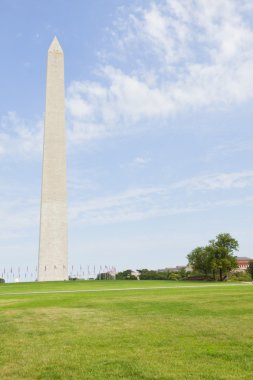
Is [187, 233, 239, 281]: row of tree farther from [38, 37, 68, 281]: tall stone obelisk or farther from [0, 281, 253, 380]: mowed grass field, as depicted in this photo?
[0, 281, 253, 380]: mowed grass field

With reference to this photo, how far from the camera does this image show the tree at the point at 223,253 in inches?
2855

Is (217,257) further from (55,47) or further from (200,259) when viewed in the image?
(55,47)

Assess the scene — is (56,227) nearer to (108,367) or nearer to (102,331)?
(102,331)

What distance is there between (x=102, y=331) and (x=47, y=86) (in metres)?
50.4

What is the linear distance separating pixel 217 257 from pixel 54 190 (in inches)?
1316

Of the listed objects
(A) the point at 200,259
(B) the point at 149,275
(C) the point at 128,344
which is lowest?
(C) the point at 128,344

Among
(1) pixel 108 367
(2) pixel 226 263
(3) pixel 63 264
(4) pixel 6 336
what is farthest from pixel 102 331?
(2) pixel 226 263

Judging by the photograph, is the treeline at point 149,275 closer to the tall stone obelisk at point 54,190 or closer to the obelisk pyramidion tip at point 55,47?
the tall stone obelisk at point 54,190

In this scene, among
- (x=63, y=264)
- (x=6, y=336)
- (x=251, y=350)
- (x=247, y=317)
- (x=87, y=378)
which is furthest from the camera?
(x=63, y=264)

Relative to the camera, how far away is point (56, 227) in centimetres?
5550

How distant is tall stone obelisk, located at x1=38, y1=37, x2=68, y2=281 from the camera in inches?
2157

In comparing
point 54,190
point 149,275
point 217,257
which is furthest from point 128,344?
point 149,275

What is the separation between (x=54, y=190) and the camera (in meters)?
55.8

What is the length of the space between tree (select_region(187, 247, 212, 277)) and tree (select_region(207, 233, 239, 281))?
1242 millimetres
